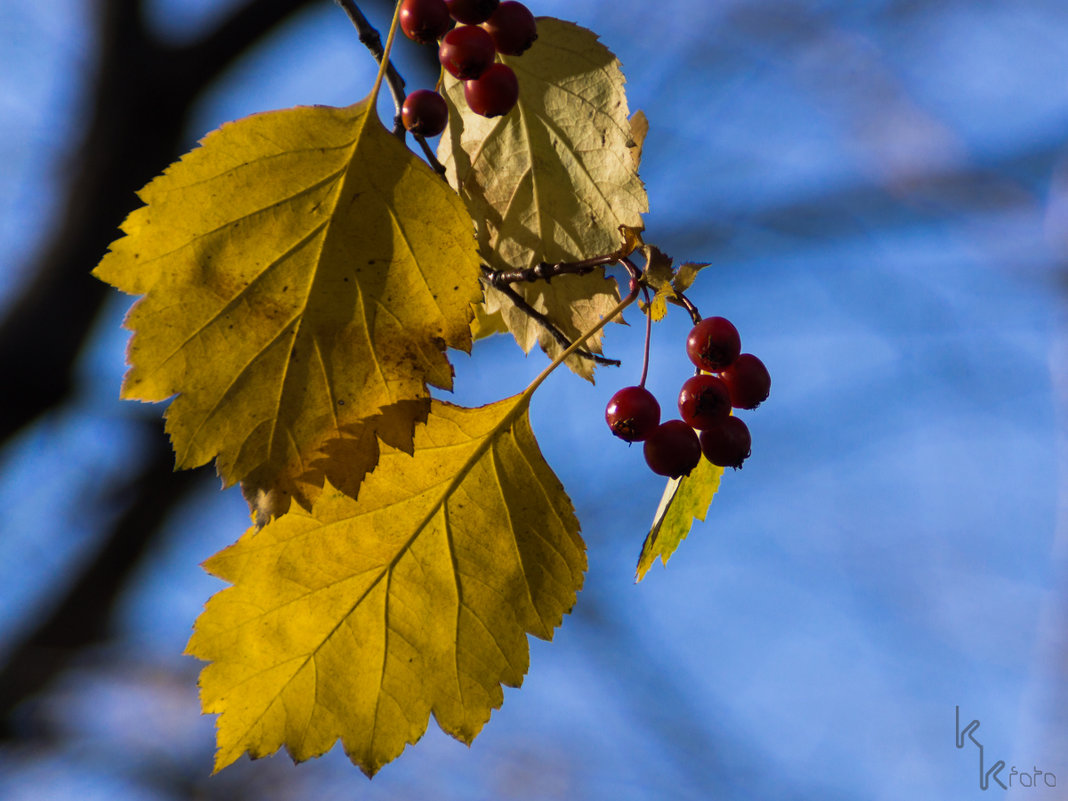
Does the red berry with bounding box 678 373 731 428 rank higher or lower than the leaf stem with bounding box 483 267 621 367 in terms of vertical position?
higher

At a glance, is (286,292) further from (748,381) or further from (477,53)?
(748,381)

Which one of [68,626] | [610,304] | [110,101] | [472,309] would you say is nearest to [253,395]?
[472,309]

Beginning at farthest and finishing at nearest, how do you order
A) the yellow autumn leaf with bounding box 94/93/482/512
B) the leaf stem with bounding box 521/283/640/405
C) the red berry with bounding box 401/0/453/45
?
the leaf stem with bounding box 521/283/640/405, the red berry with bounding box 401/0/453/45, the yellow autumn leaf with bounding box 94/93/482/512

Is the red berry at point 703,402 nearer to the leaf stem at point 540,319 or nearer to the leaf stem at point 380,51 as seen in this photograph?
the leaf stem at point 540,319

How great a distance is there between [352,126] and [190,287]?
0.24 meters

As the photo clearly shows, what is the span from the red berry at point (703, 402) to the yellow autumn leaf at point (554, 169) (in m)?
0.14

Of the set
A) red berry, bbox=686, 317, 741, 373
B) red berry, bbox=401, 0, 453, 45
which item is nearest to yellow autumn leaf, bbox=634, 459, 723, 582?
red berry, bbox=686, 317, 741, 373

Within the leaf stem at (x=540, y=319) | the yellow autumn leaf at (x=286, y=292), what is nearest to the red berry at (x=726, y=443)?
the leaf stem at (x=540, y=319)

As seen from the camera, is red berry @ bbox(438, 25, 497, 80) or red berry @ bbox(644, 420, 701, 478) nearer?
red berry @ bbox(438, 25, 497, 80)

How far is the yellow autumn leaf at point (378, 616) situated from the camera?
33.6 inches

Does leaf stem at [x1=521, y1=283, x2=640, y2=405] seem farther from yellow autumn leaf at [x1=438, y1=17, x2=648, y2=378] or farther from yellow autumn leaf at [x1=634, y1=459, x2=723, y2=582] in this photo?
yellow autumn leaf at [x1=634, y1=459, x2=723, y2=582]

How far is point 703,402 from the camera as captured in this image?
3.46 ft

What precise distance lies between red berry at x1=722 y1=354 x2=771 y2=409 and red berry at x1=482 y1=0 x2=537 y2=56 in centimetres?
49

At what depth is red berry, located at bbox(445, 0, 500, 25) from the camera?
0.88 meters
